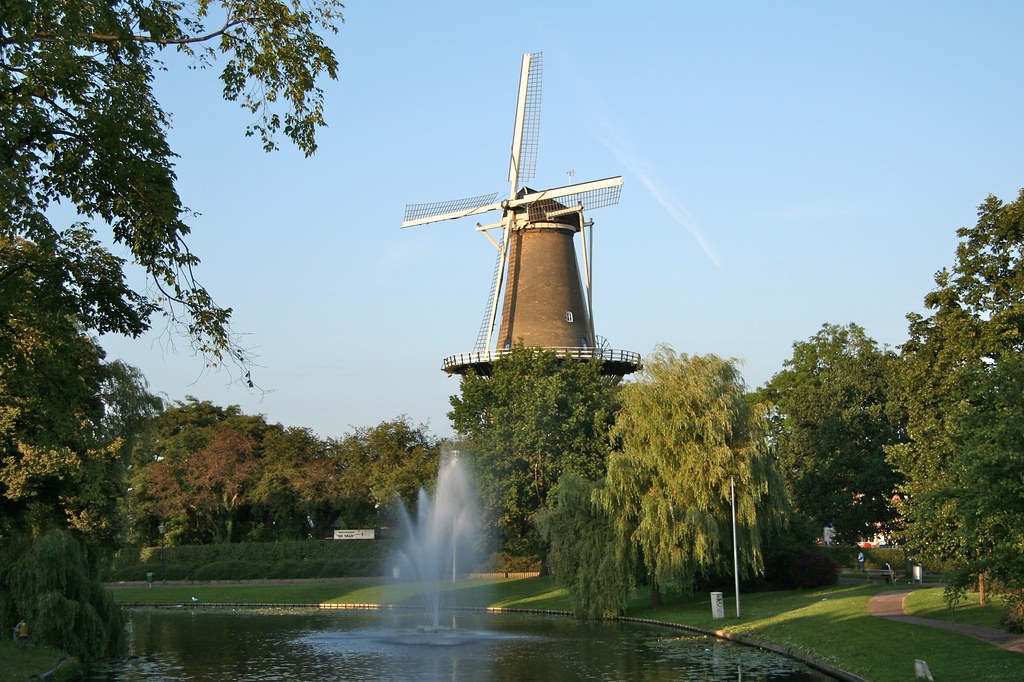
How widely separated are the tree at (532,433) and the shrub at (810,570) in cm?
1004

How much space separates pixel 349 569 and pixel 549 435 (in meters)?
17.0

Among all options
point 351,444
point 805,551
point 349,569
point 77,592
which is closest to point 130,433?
point 77,592

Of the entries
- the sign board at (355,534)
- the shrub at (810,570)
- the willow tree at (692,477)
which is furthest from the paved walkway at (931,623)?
the sign board at (355,534)

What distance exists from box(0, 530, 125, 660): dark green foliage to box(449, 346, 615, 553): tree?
83.8ft

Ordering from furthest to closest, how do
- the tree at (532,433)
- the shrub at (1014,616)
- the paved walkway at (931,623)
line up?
the tree at (532,433)
the shrub at (1014,616)
the paved walkway at (931,623)

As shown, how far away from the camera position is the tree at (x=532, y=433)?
167 feet

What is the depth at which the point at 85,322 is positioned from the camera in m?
15.2

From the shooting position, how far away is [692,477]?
3884 centimetres

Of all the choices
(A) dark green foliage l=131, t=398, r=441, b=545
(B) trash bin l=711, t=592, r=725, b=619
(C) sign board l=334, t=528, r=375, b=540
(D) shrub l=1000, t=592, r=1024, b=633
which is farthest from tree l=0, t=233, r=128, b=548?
(A) dark green foliage l=131, t=398, r=441, b=545

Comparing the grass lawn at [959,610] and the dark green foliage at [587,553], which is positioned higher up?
the dark green foliage at [587,553]

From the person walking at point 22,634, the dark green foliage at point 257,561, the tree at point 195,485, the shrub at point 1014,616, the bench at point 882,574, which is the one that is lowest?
the person walking at point 22,634

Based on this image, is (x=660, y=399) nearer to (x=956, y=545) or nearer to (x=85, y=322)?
(x=956, y=545)

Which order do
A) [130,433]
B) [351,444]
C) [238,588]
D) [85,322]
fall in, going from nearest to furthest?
[85,322] < [130,433] < [238,588] < [351,444]

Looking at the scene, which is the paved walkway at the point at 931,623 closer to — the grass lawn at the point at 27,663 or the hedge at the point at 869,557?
the hedge at the point at 869,557
